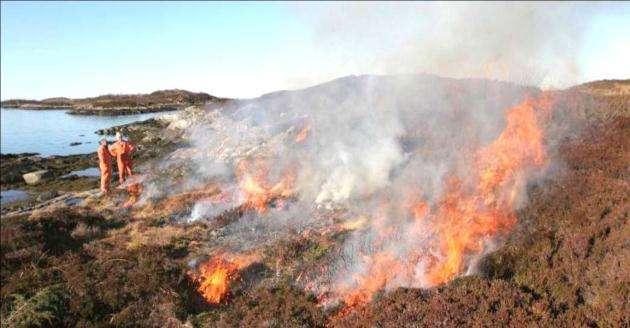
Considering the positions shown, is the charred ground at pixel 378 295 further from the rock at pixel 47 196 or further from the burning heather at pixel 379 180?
the rock at pixel 47 196

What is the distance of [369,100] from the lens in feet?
88.6

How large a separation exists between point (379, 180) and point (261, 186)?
5779mm

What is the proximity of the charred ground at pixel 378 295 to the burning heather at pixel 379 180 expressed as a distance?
706mm

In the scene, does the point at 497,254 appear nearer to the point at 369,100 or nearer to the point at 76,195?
the point at 369,100

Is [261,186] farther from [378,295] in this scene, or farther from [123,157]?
[378,295]

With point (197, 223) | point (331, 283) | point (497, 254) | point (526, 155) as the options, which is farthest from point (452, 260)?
point (197, 223)

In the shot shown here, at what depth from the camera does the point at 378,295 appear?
11.3 metres

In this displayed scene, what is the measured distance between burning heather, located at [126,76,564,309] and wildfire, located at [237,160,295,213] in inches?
3.2

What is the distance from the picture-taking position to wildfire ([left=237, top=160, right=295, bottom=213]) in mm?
19344

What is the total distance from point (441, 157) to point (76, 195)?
68.0 ft

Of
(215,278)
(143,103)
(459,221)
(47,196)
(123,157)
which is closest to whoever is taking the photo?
(459,221)

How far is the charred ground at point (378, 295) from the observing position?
32.5 feet

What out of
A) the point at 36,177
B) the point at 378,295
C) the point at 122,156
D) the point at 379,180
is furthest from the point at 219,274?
the point at 36,177

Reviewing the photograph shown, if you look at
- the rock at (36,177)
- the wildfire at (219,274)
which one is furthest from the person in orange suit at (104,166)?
the wildfire at (219,274)
